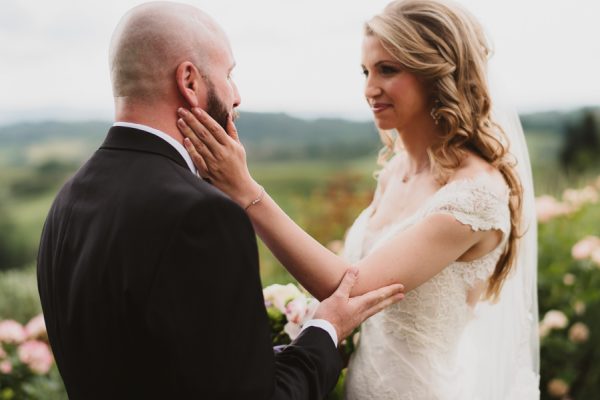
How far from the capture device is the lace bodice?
2.68m

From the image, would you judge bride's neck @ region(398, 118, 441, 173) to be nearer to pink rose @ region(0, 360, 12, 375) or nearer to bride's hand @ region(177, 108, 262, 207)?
bride's hand @ region(177, 108, 262, 207)

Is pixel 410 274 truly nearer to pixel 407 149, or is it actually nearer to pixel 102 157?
pixel 407 149

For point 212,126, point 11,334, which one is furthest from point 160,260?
point 11,334

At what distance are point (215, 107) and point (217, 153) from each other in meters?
0.15

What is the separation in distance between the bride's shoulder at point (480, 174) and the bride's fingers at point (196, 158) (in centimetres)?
115

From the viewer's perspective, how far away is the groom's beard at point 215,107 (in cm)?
192

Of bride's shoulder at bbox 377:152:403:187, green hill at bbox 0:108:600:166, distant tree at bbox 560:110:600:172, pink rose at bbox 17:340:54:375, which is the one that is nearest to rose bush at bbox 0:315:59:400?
pink rose at bbox 17:340:54:375

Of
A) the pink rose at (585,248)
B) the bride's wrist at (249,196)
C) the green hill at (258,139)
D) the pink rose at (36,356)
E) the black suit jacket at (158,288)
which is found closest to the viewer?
the black suit jacket at (158,288)

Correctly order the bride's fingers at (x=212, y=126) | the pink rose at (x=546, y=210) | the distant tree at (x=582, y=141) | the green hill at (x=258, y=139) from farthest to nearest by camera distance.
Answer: the distant tree at (x=582, y=141)
the green hill at (x=258, y=139)
the pink rose at (x=546, y=210)
the bride's fingers at (x=212, y=126)

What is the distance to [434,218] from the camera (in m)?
2.55

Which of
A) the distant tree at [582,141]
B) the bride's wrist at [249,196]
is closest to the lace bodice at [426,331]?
the bride's wrist at [249,196]

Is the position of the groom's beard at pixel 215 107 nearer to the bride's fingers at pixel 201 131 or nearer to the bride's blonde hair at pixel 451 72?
the bride's fingers at pixel 201 131

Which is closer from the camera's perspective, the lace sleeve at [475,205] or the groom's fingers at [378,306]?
the groom's fingers at [378,306]

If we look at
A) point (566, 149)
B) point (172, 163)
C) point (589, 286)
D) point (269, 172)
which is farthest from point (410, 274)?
point (566, 149)
